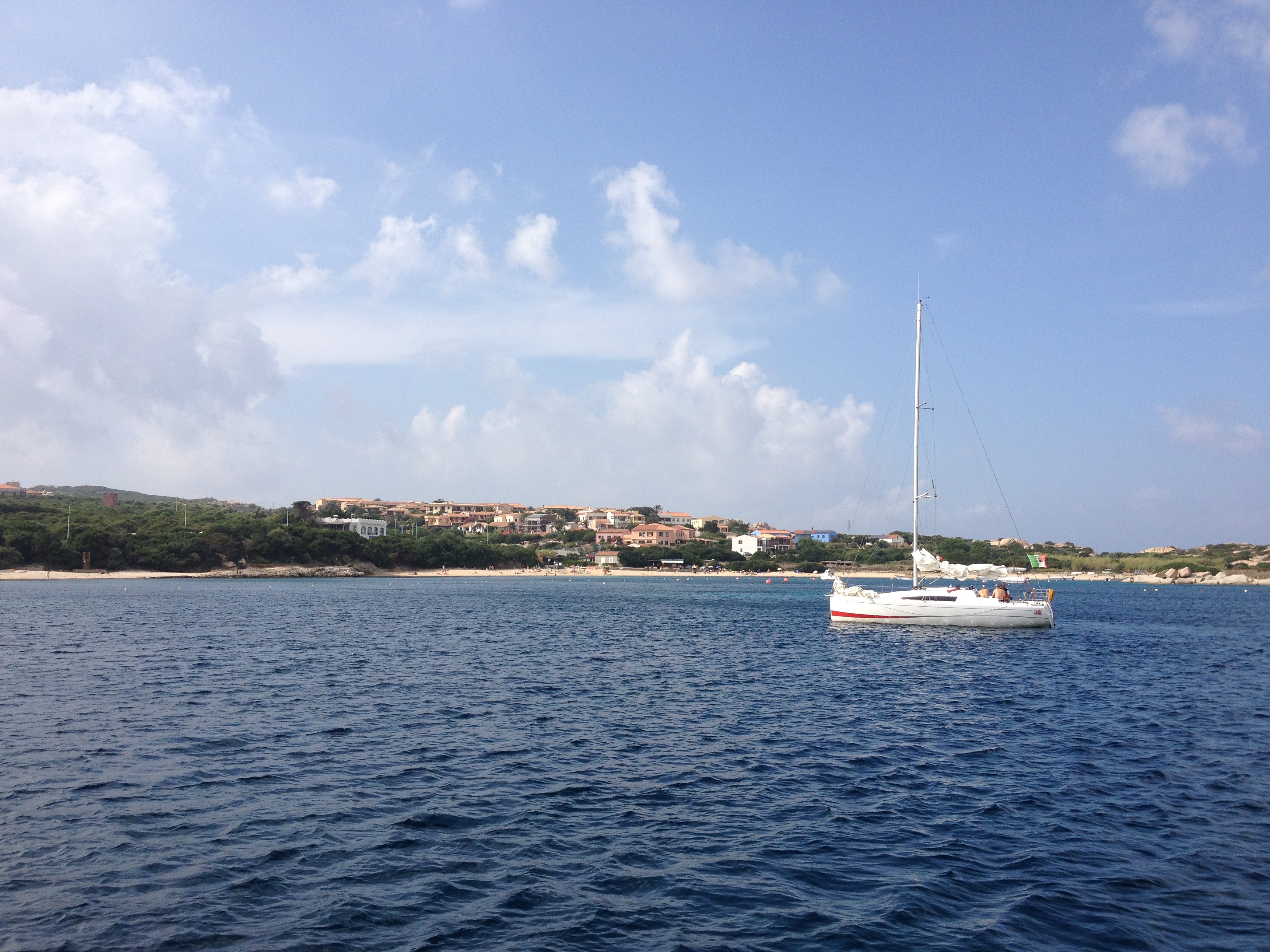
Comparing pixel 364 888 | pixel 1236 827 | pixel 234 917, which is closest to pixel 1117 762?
pixel 1236 827

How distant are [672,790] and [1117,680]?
20276mm

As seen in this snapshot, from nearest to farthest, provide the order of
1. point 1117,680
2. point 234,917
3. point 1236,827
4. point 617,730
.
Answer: point 234,917 → point 1236,827 → point 617,730 → point 1117,680

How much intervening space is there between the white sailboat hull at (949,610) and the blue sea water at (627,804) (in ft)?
34.2

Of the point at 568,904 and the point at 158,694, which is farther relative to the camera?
the point at 158,694

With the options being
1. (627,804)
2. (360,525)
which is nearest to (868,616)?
(627,804)

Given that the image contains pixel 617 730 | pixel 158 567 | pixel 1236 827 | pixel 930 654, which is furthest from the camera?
pixel 158 567

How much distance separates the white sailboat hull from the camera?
4122 centimetres

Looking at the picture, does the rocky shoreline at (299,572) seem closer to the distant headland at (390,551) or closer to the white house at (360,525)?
the distant headland at (390,551)

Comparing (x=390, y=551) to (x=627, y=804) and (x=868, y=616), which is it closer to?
(x=868, y=616)

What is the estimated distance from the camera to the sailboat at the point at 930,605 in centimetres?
4131

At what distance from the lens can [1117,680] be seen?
27297mm

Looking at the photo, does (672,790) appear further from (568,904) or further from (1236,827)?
(1236,827)

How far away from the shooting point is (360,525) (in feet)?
557

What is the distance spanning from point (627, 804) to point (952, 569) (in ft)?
126
